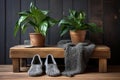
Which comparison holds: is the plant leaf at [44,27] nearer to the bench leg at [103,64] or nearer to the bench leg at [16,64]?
the bench leg at [16,64]

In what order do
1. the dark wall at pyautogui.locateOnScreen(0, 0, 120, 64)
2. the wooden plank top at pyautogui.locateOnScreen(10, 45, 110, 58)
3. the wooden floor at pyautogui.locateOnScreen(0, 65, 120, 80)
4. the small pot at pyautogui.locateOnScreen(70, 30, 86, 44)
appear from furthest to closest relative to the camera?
1. the dark wall at pyautogui.locateOnScreen(0, 0, 120, 64)
2. the small pot at pyautogui.locateOnScreen(70, 30, 86, 44)
3. the wooden plank top at pyautogui.locateOnScreen(10, 45, 110, 58)
4. the wooden floor at pyautogui.locateOnScreen(0, 65, 120, 80)

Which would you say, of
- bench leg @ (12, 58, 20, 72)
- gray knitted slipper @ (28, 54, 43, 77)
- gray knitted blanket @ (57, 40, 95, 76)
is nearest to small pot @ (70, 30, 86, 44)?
gray knitted blanket @ (57, 40, 95, 76)

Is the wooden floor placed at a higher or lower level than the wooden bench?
lower

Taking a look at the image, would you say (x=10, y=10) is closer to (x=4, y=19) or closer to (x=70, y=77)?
(x=4, y=19)

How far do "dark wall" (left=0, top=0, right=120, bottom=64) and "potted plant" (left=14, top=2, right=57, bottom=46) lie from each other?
28 centimetres

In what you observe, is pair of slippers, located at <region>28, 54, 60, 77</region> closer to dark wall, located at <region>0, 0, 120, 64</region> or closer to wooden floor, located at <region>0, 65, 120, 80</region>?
wooden floor, located at <region>0, 65, 120, 80</region>

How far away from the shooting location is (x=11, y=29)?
1.87m

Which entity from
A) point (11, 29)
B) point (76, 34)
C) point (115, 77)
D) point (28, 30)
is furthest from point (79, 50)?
point (11, 29)

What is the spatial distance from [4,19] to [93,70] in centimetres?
92

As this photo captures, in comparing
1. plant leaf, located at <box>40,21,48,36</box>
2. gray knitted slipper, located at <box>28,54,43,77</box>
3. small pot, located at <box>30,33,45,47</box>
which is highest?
plant leaf, located at <box>40,21,48,36</box>

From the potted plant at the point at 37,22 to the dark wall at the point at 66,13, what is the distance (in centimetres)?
28

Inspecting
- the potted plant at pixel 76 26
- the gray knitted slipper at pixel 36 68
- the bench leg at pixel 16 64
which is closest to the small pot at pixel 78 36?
the potted plant at pixel 76 26

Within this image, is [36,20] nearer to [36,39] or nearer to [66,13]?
[36,39]

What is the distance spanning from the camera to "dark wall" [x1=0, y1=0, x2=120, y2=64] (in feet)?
6.06
